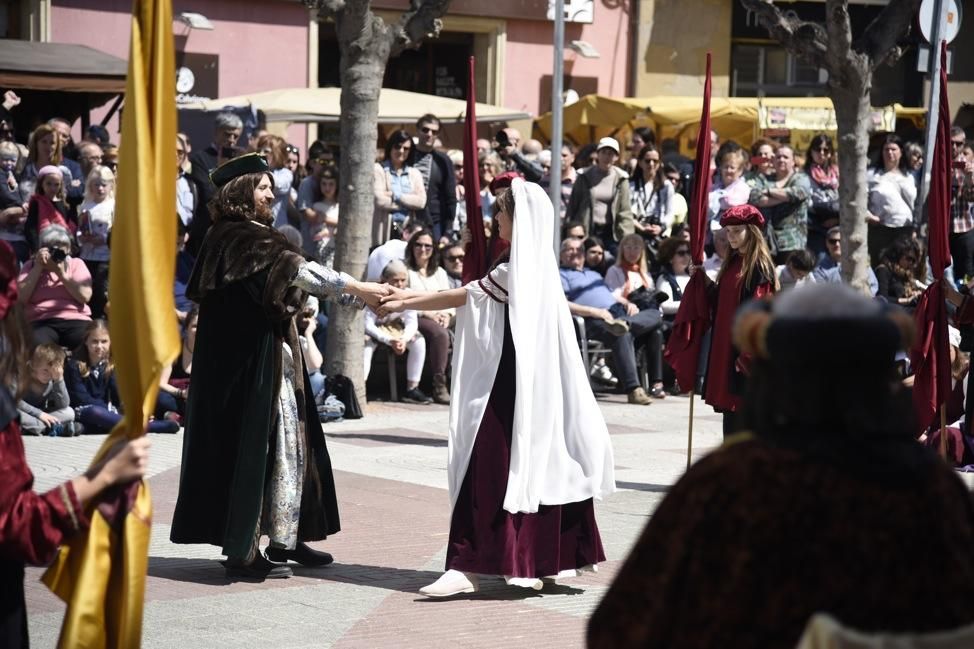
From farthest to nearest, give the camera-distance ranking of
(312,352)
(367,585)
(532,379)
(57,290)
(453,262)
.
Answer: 1. (453,262)
2. (312,352)
3. (57,290)
4. (367,585)
5. (532,379)

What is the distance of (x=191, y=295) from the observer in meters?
6.98

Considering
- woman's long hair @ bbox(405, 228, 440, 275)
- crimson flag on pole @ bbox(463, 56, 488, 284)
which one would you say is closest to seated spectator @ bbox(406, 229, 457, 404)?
woman's long hair @ bbox(405, 228, 440, 275)

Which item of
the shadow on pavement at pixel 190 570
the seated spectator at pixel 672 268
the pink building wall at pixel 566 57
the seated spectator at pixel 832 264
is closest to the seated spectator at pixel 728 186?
the seated spectator at pixel 672 268

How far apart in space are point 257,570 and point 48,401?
4.78 metres

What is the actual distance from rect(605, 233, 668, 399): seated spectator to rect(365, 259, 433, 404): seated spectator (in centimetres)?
206

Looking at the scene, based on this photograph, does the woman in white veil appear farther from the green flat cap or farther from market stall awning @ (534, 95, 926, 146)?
market stall awning @ (534, 95, 926, 146)

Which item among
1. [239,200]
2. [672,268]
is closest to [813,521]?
[239,200]

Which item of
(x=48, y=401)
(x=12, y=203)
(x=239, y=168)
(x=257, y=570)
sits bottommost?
(x=257, y=570)

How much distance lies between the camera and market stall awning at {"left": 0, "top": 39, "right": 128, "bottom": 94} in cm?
1716

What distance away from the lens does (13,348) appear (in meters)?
3.62

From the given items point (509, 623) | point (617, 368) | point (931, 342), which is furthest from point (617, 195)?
point (509, 623)

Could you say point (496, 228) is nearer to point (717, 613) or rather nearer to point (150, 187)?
point (150, 187)

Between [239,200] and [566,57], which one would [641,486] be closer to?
[239,200]

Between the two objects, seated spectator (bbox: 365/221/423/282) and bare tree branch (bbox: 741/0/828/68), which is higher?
bare tree branch (bbox: 741/0/828/68)
